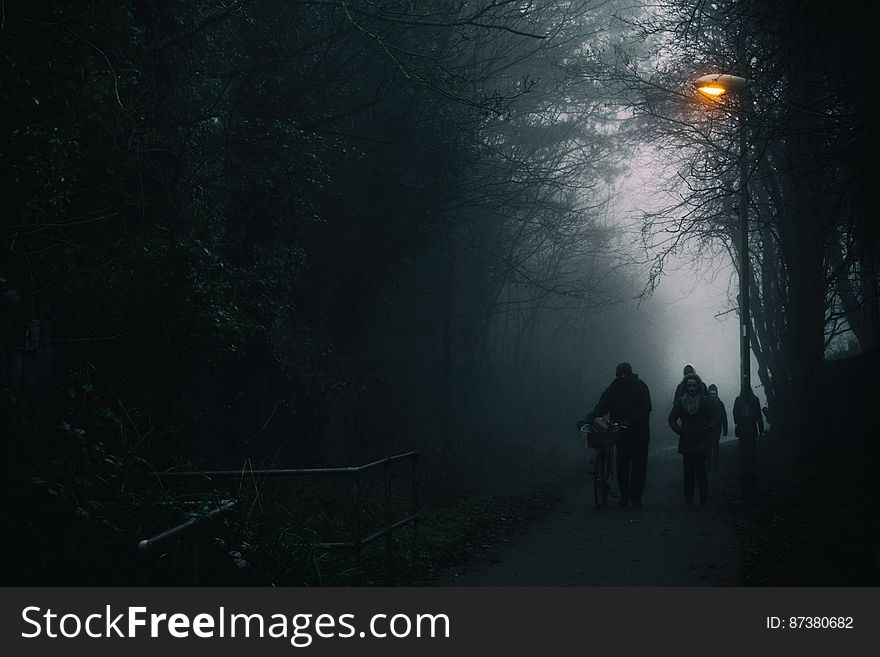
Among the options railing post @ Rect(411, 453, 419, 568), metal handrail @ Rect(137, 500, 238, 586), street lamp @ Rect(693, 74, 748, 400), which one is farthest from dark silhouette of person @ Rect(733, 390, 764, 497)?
metal handrail @ Rect(137, 500, 238, 586)

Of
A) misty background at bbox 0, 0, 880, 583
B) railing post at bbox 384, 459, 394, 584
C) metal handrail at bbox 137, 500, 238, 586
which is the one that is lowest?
railing post at bbox 384, 459, 394, 584

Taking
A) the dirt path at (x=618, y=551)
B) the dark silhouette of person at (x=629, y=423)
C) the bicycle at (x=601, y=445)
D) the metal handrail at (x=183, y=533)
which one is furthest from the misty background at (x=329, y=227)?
the dark silhouette of person at (x=629, y=423)

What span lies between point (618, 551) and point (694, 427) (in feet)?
17.5

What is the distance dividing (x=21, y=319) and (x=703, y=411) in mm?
11163

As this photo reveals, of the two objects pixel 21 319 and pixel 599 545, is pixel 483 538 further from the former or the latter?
pixel 21 319

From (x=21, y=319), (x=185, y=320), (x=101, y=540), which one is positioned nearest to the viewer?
(x=101, y=540)

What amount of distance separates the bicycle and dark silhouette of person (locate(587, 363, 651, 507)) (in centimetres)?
14

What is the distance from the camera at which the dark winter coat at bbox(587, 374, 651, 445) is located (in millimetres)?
16734

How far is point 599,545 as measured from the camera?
496 inches

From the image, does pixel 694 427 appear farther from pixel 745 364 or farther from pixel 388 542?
pixel 388 542

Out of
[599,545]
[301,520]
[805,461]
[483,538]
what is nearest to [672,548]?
[599,545]

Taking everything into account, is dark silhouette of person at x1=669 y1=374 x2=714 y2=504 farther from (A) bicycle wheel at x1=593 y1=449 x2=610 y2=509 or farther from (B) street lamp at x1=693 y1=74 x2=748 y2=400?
(B) street lamp at x1=693 y1=74 x2=748 y2=400

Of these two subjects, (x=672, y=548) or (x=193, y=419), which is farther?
(x=193, y=419)

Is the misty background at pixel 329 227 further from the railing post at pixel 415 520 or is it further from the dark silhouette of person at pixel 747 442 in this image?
the dark silhouette of person at pixel 747 442
